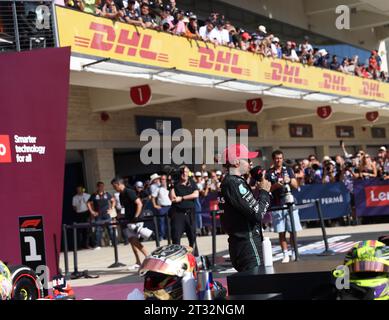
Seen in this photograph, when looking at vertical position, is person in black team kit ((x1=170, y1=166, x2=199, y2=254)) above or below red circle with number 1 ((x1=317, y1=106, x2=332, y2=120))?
below

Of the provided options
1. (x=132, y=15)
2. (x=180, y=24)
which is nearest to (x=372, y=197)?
(x=180, y=24)

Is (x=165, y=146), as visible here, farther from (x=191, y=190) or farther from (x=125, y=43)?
(x=191, y=190)

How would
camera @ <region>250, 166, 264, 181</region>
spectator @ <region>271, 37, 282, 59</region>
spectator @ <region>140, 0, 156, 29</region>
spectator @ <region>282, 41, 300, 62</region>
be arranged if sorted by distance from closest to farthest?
camera @ <region>250, 166, 264, 181</region>, spectator @ <region>140, 0, 156, 29</region>, spectator @ <region>271, 37, 282, 59</region>, spectator @ <region>282, 41, 300, 62</region>

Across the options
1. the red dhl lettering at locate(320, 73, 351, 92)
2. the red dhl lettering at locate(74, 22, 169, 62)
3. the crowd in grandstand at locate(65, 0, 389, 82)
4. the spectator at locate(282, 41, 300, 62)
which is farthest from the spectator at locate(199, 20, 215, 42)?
the red dhl lettering at locate(320, 73, 351, 92)

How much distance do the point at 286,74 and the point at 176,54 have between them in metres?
6.38

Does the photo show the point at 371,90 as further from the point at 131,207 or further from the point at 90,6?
the point at 131,207

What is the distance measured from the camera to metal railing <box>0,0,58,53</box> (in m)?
10.9

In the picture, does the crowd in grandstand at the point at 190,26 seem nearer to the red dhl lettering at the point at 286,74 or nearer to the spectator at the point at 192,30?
the spectator at the point at 192,30

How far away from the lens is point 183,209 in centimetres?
1036

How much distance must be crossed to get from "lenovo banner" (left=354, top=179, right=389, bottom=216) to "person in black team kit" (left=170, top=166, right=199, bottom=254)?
7716mm

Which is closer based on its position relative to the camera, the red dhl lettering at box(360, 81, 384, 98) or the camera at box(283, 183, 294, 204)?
the camera at box(283, 183, 294, 204)

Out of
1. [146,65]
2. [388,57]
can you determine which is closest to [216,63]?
[146,65]

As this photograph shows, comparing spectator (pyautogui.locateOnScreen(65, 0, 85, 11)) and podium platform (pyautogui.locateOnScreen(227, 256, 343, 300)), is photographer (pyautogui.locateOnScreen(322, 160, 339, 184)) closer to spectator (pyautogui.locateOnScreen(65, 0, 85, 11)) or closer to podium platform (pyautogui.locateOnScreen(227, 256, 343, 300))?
spectator (pyautogui.locateOnScreen(65, 0, 85, 11))

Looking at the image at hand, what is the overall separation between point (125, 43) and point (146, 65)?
33.7 inches
